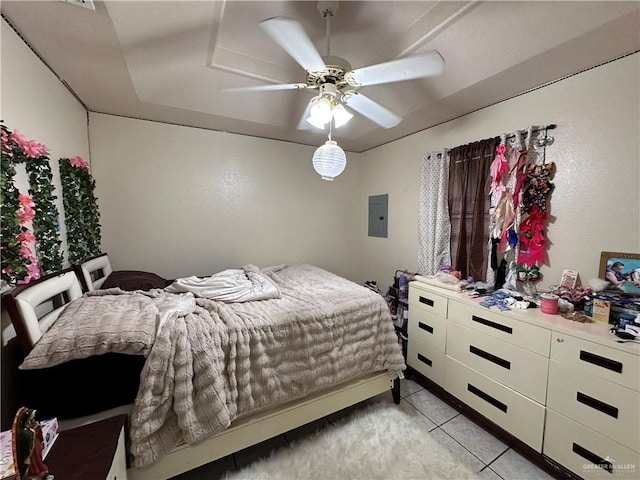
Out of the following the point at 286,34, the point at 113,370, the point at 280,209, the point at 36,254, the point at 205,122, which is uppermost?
the point at 205,122

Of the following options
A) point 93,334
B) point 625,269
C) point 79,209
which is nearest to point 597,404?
point 625,269

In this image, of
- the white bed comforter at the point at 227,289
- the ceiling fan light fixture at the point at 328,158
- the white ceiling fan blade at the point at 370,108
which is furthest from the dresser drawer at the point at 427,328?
the white ceiling fan blade at the point at 370,108

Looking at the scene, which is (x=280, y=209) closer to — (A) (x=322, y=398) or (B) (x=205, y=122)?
(B) (x=205, y=122)

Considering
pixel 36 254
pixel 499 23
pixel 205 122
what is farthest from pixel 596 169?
pixel 36 254

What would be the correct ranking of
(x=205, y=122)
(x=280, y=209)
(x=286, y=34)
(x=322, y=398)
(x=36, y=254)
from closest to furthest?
(x=286, y=34)
(x=36, y=254)
(x=322, y=398)
(x=205, y=122)
(x=280, y=209)

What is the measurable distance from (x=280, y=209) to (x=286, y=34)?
7.44 feet

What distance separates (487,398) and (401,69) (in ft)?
7.03

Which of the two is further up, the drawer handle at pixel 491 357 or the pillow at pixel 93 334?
the pillow at pixel 93 334

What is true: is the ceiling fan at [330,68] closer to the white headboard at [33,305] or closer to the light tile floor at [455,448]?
the white headboard at [33,305]

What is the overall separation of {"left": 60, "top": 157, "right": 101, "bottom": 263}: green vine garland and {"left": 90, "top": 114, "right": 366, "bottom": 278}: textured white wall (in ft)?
1.06

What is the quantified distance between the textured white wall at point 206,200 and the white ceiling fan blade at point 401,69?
1954 millimetres

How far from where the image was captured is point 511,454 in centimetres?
166

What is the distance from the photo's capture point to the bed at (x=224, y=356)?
1232 millimetres

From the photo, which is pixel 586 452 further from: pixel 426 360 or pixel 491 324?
pixel 426 360
